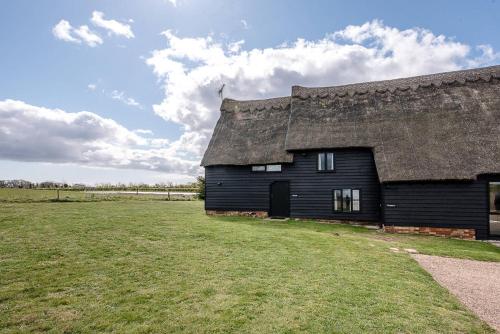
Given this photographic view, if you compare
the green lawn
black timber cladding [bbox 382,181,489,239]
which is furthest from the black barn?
the green lawn

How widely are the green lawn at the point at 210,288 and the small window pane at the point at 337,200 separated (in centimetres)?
801

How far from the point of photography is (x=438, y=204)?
15.4 meters

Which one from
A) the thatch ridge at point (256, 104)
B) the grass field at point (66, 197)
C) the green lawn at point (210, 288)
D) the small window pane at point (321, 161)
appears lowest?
the green lawn at point (210, 288)

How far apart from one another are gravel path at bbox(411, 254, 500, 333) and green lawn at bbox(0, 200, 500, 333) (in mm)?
385

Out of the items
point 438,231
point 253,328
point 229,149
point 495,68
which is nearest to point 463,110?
point 495,68

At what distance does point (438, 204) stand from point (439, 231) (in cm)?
133

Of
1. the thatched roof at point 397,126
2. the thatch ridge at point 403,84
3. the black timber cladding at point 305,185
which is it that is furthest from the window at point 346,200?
the thatch ridge at point 403,84

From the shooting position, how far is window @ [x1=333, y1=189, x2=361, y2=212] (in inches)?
711

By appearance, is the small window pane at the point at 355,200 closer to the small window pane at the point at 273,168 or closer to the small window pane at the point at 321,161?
the small window pane at the point at 321,161

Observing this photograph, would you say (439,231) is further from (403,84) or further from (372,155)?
(403,84)

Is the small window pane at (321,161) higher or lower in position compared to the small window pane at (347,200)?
higher

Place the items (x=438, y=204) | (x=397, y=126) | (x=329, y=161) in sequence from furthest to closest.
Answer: (x=329, y=161) < (x=397, y=126) < (x=438, y=204)

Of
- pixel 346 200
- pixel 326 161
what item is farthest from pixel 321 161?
pixel 346 200

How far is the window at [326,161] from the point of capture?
61.3ft
